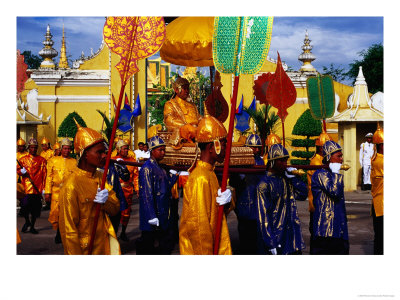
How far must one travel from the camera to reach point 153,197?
6484 millimetres

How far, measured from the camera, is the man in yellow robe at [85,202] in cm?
443

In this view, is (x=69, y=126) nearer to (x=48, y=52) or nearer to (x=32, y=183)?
(x=48, y=52)

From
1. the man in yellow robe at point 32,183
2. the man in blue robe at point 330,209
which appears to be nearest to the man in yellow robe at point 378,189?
the man in blue robe at point 330,209

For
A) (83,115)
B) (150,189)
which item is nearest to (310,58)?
(83,115)

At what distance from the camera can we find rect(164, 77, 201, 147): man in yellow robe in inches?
279

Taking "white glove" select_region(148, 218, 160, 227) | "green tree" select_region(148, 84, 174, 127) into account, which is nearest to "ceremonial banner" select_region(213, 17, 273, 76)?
"white glove" select_region(148, 218, 160, 227)

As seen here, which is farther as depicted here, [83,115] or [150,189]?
[83,115]

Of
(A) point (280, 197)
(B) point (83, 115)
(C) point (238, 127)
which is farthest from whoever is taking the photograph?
(B) point (83, 115)

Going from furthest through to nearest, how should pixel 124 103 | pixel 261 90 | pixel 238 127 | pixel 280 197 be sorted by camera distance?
pixel 124 103 → pixel 238 127 → pixel 261 90 → pixel 280 197

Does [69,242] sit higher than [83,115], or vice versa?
[83,115]

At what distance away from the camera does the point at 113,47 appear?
5516 millimetres

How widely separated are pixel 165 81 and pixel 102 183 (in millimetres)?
19620

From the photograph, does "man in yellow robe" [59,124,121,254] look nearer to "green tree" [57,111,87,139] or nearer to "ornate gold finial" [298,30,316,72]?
"green tree" [57,111,87,139]
